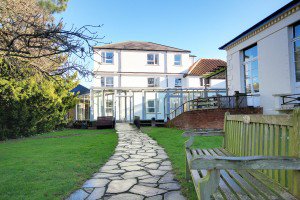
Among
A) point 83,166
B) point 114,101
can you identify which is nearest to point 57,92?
point 114,101

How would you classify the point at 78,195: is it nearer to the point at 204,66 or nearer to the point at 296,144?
the point at 296,144

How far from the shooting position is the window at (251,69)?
13266mm

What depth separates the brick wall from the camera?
521 inches

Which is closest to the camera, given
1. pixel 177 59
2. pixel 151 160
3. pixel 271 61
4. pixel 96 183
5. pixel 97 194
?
pixel 97 194

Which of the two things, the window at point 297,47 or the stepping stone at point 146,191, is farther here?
the window at point 297,47

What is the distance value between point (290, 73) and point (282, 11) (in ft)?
8.61

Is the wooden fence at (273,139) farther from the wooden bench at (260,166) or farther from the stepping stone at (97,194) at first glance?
the stepping stone at (97,194)

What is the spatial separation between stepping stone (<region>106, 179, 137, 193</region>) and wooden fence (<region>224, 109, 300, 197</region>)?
6.45 feet

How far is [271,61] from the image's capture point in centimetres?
1153

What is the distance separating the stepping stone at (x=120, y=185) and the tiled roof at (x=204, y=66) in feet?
84.0

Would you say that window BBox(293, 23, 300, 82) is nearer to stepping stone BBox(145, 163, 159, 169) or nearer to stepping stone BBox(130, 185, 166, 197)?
stepping stone BBox(145, 163, 159, 169)

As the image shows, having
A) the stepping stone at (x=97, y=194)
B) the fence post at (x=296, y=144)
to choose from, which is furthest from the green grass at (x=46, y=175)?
the fence post at (x=296, y=144)

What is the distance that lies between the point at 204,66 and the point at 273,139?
29965 millimetres

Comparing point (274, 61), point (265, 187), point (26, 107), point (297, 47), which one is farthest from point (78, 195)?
point (26, 107)
